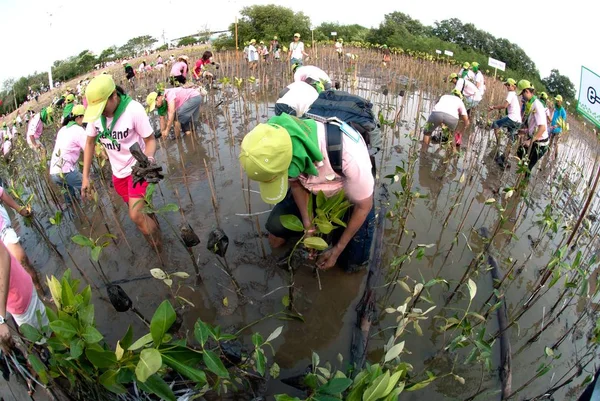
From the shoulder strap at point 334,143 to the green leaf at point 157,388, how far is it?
1.41 metres

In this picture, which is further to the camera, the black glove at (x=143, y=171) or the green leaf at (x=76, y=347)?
the black glove at (x=143, y=171)

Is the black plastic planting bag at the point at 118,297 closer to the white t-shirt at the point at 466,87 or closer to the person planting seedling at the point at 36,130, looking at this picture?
the person planting seedling at the point at 36,130

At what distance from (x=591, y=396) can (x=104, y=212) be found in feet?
14.5

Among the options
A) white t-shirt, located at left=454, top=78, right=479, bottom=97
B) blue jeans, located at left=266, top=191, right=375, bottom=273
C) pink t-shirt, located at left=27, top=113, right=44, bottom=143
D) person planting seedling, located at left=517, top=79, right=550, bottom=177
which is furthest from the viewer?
white t-shirt, located at left=454, top=78, right=479, bottom=97

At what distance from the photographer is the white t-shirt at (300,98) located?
3.49m

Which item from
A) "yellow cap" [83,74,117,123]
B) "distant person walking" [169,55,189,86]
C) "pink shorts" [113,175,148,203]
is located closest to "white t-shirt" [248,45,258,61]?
"distant person walking" [169,55,189,86]

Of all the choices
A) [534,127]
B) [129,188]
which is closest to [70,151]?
[129,188]

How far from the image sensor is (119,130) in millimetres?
2908

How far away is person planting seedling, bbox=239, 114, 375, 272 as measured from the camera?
70.4 inches

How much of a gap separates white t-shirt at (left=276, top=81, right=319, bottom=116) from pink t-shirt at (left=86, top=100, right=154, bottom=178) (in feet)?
4.39

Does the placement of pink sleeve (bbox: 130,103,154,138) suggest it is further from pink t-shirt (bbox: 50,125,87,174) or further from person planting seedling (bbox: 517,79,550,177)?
person planting seedling (bbox: 517,79,550,177)

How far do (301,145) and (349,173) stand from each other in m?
0.39

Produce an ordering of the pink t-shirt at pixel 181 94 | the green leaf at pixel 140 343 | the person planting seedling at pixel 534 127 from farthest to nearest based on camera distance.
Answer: the pink t-shirt at pixel 181 94 → the person planting seedling at pixel 534 127 → the green leaf at pixel 140 343

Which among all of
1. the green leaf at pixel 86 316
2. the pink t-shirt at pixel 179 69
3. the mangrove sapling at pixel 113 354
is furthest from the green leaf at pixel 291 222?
the pink t-shirt at pixel 179 69
